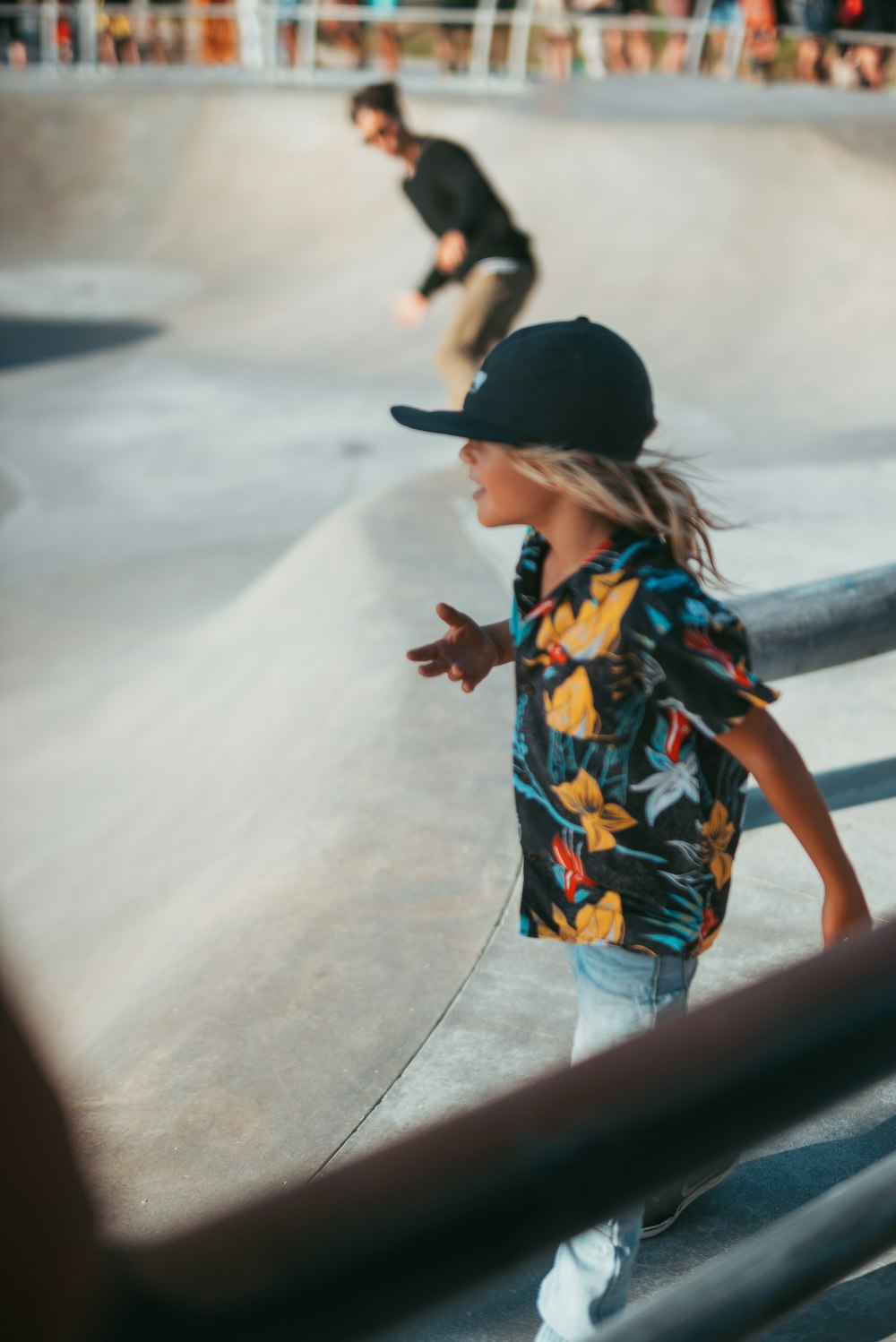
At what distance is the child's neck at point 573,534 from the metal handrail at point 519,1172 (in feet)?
2.94

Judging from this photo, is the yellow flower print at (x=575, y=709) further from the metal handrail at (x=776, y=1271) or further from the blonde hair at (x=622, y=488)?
the metal handrail at (x=776, y=1271)

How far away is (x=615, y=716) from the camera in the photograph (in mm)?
1687

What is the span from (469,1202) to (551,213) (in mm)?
12590

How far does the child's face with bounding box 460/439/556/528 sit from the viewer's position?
175 centimetres

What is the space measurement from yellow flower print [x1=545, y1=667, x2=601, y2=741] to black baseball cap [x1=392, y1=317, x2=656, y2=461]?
12.2 inches

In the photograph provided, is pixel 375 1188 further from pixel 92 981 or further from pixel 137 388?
pixel 137 388

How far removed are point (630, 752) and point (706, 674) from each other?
166 mm

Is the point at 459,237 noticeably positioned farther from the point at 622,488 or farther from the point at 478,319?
the point at 622,488

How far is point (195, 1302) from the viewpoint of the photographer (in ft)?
2.20

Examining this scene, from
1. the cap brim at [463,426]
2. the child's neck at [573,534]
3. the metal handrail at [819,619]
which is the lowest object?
the metal handrail at [819,619]

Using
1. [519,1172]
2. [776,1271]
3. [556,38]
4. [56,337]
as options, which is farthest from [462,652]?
[556,38]

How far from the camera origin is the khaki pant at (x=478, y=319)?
7020mm

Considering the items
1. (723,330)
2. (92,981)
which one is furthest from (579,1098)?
(723,330)

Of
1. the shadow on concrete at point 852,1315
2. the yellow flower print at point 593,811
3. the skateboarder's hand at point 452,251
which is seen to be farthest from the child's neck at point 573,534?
the skateboarder's hand at point 452,251
